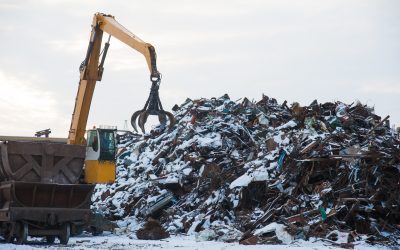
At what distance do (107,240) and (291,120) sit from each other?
8.81 m

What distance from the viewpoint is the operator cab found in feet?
54.7

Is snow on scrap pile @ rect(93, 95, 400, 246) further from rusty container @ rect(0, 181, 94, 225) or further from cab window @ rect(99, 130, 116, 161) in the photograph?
rusty container @ rect(0, 181, 94, 225)

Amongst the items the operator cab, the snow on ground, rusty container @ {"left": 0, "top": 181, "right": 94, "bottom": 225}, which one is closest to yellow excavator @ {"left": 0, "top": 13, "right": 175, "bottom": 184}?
the operator cab

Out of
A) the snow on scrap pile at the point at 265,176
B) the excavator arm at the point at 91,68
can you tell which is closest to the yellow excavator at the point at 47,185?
the excavator arm at the point at 91,68

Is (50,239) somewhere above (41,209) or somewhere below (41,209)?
below

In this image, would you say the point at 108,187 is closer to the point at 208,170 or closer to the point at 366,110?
the point at 208,170

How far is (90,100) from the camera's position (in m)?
18.5

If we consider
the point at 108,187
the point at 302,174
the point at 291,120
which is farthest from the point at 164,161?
the point at 302,174

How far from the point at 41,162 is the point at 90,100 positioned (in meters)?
4.14

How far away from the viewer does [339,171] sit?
16.7 metres

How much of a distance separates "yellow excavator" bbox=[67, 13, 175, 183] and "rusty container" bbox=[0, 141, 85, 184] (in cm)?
145

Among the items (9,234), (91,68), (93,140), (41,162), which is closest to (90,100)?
(91,68)

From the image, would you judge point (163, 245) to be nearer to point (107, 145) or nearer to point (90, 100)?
point (107, 145)

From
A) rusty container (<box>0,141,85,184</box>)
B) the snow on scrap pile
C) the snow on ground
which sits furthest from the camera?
the snow on scrap pile
